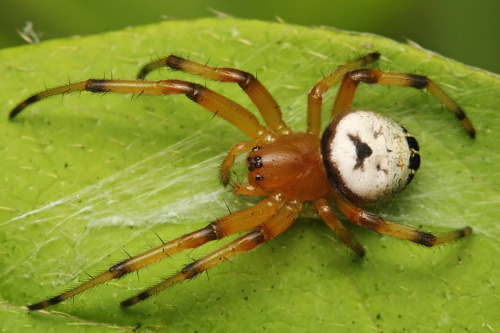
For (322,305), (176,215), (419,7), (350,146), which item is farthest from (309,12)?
(322,305)

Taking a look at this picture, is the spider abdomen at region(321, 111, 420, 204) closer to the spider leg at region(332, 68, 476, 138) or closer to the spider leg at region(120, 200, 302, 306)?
the spider leg at region(332, 68, 476, 138)

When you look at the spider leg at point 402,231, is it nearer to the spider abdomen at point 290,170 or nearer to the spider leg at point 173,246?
the spider abdomen at point 290,170

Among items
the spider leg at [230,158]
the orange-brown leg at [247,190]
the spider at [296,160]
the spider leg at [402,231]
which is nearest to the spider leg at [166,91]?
the spider at [296,160]

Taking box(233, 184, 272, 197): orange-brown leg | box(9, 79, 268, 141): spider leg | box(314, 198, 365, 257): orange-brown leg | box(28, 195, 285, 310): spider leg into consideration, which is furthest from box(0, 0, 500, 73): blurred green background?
box(28, 195, 285, 310): spider leg

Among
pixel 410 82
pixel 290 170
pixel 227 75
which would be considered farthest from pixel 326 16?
pixel 290 170

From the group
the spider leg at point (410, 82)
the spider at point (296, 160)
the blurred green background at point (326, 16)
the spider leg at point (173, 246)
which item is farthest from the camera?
the blurred green background at point (326, 16)

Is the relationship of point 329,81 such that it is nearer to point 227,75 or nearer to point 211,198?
point 227,75

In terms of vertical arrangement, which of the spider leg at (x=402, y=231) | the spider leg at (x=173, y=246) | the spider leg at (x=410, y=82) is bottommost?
the spider leg at (x=402, y=231)

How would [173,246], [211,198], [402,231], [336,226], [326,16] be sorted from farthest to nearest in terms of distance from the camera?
[326,16], [211,198], [336,226], [402,231], [173,246]
